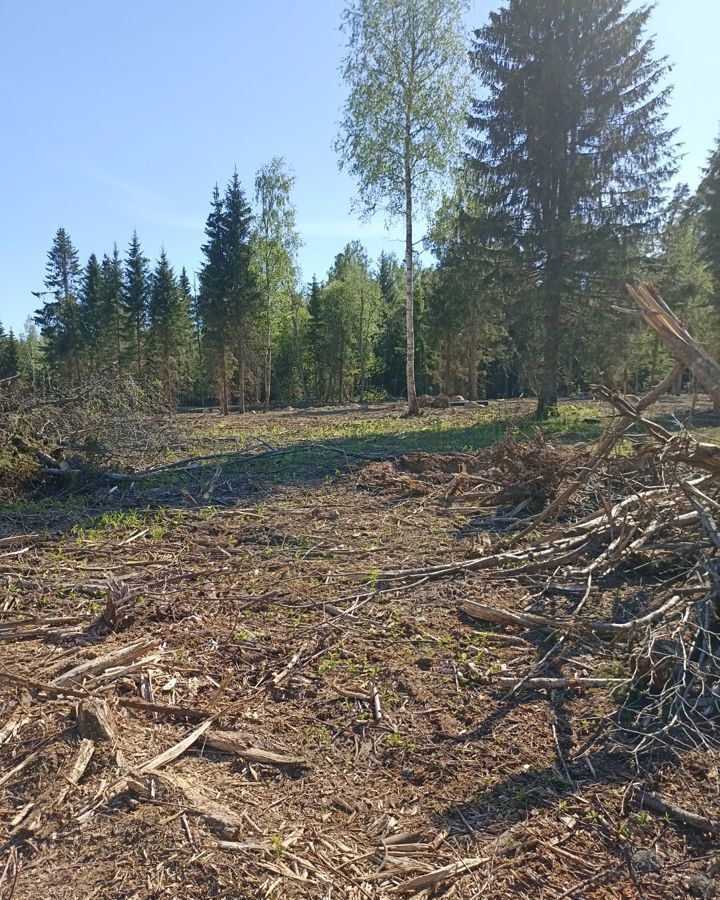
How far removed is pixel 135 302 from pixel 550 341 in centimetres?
3190

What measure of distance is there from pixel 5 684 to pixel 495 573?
353cm

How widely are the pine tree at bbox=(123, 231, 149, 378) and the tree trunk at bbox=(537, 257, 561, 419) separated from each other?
3026 centimetres

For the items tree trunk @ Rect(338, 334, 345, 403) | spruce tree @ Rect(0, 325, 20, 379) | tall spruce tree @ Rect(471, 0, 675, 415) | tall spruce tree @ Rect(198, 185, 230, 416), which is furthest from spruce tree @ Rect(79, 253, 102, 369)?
tall spruce tree @ Rect(471, 0, 675, 415)

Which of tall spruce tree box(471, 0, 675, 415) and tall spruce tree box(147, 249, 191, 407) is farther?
tall spruce tree box(147, 249, 191, 407)

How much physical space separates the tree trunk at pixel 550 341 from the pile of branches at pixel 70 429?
35.8ft

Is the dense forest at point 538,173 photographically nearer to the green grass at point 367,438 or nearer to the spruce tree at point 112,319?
the green grass at point 367,438

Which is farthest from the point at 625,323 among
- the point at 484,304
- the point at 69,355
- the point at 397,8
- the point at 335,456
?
the point at 69,355

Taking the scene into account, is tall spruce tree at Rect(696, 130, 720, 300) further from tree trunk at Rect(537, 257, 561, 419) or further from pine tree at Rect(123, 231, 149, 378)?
pine tree at Rect(123, 231, 149, 378)

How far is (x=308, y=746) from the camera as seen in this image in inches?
115

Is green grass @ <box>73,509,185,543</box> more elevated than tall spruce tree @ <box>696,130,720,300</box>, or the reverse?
tall spruce tree @ <box>696,130,720,300</box>

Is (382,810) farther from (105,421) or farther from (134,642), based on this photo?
(105,421)

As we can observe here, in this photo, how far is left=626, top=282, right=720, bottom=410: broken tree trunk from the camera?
4.04m

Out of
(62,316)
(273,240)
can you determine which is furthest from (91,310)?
(273,240)

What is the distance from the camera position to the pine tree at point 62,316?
3941cm
